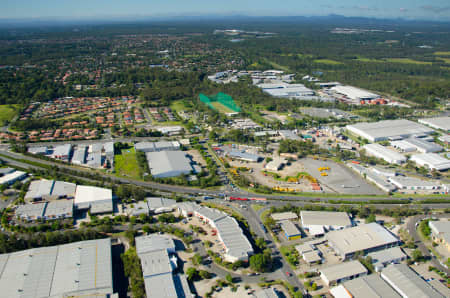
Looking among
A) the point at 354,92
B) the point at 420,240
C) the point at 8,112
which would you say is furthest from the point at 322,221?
the point at 8,112

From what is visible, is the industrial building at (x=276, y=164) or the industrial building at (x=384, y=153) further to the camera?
the industrial building at (x=384, y=153)

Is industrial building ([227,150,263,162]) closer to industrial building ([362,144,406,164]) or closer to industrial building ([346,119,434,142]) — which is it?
industrial building ([362,144,406,164])

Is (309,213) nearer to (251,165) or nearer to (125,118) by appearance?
(251,165)

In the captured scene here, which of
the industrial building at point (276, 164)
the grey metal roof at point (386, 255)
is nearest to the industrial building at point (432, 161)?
the industrial building at point (276, 164)

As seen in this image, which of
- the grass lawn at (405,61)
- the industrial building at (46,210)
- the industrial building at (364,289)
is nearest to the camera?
the industrial building at (364,289)

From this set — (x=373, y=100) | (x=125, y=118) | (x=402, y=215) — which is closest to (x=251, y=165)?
(x=402, y=215)

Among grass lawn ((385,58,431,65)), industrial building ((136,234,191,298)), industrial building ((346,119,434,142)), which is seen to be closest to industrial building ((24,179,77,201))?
industrial building ((136,234,191,298))

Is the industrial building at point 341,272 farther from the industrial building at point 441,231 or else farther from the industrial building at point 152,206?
the industrial building at point 152,206
